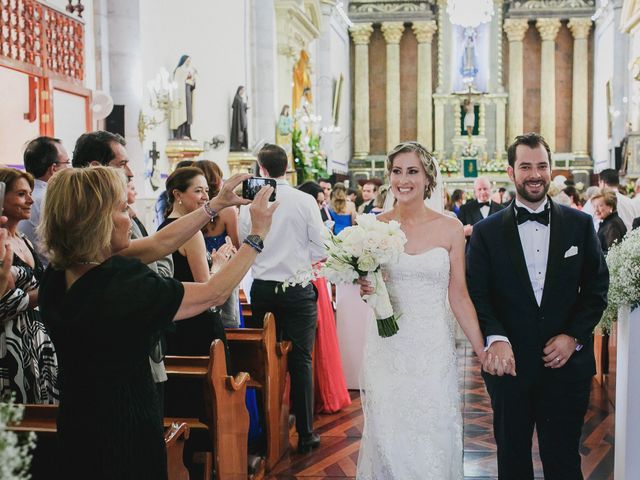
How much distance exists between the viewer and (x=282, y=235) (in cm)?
514

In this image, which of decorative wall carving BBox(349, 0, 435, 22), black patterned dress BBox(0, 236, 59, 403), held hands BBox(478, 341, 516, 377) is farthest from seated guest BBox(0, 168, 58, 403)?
decorative wall carving BBox(349, 0, 435, 22)

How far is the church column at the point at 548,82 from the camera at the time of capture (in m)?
25.6

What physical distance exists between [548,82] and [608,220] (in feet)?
64.8

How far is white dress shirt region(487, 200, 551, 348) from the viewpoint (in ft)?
11.3

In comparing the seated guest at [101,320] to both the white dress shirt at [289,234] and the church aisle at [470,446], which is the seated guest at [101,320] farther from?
the white dress shirt at [289,234]

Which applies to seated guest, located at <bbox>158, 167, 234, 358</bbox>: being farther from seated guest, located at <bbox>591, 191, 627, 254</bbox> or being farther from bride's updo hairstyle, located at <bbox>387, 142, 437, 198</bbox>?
seated guest, located at <bbox>591, 191, 627, 254</bbox>

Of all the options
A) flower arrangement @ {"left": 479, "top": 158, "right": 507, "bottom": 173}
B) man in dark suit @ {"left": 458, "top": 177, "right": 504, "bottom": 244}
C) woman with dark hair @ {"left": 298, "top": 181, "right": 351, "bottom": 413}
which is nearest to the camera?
woman with dark hair @ {"left": 298, "top": 181, "right": 351, "bottom": 413}

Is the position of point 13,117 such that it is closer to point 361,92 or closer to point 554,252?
point 554,252

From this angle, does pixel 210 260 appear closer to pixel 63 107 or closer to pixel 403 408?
pixel 403 408

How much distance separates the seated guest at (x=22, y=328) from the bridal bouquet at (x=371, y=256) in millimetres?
1282

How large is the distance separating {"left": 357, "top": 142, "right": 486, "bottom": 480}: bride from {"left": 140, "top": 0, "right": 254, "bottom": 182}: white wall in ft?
20.4

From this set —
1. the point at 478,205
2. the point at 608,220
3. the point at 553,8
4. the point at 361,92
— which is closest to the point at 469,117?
the point at 361,92

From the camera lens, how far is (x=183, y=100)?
1077 cm

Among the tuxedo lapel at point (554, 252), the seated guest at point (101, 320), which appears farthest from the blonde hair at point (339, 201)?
the seated guest at point (101, 320)
